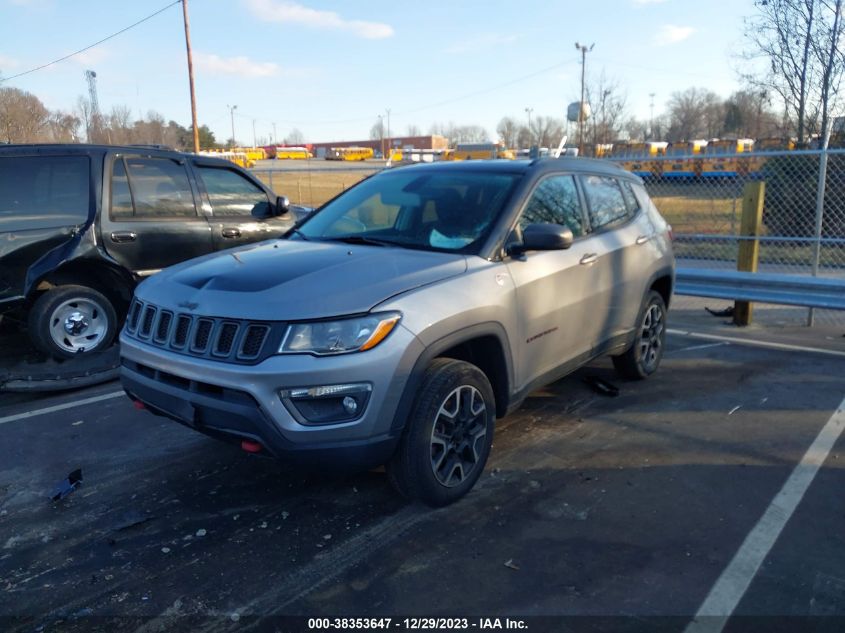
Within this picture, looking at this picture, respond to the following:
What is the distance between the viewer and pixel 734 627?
2680mm

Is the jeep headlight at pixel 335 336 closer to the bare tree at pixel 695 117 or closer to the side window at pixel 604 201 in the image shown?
the side window at pixel 604 201

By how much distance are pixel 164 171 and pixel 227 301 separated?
416 centimetres

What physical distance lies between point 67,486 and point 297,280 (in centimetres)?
192

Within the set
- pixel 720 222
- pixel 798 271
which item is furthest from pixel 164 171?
pixel 720 222

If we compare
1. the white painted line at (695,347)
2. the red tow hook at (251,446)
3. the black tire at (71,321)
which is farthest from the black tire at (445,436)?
the black tire at (71,321)

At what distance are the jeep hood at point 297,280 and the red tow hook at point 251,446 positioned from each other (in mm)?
577

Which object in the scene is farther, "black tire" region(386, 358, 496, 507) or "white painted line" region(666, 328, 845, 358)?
"white painted line" region(666, 328, 845, 358)

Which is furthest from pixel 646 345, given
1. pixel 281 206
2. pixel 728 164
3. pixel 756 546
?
pixel 728 164

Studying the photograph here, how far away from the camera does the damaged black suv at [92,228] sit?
5.73 m

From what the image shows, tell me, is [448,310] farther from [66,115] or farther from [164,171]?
[66,115]

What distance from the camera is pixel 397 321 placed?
3.18 m

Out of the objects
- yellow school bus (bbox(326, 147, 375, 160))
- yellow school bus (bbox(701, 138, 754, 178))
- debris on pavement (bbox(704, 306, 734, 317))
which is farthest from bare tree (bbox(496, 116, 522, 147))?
debris on pavement (bbox(704, 306, 734, 317))

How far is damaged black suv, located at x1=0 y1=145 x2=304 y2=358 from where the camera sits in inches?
226

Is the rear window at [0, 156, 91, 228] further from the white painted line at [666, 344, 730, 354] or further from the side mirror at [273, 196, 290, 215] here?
the white painted line at [666, 344, 730, 354]
